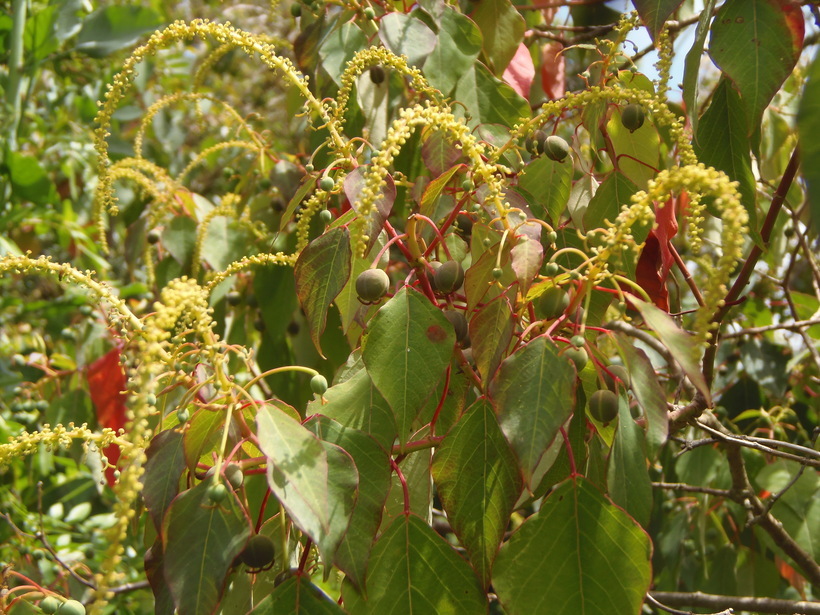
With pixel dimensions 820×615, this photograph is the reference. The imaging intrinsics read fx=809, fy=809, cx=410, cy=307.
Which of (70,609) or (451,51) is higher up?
(451,51)

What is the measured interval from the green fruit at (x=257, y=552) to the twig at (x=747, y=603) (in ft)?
3.22

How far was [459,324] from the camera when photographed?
131 cm

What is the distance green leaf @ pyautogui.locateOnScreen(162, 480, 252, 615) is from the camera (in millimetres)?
1032

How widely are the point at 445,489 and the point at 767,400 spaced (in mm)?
1936

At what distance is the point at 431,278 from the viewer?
136 centimetres

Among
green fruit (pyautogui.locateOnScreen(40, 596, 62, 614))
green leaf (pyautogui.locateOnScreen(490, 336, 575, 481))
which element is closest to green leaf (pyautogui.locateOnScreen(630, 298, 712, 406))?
green leaf (pyautogui.locateOnScreen(490, 336, 575, 481))

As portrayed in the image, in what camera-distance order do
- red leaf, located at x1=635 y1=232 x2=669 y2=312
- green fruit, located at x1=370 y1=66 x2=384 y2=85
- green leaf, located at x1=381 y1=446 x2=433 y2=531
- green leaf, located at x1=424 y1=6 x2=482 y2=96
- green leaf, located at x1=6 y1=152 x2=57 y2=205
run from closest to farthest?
green leaf, located at x1=381 y1=446 x2=433 y2=531, red leaf, located at x1=635 y1=232 x2=669 y2=312, green leaf, located at x1=424 y1=6 x2=482 y2=96, green fruit, located at x1=370 y1=66 x2=384 y2=85, green leaf, located at x1=6 y1=152 x2=57 y2=205

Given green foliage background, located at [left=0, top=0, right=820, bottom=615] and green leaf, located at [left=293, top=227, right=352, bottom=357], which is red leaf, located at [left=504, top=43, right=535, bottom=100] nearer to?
green foliage background, located at [left=0, top=0, right=820, bottom=615]

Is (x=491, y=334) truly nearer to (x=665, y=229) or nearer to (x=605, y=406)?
(x=605, y=406)

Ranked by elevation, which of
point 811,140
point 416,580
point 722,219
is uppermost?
point 811,140

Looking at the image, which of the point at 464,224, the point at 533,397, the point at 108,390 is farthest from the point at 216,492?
the point at 108,390

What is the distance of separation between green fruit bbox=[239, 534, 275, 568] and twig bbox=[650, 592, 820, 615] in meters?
0.98

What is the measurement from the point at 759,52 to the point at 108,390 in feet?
6.98

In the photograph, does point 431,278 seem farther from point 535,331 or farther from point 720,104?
point 720,104
